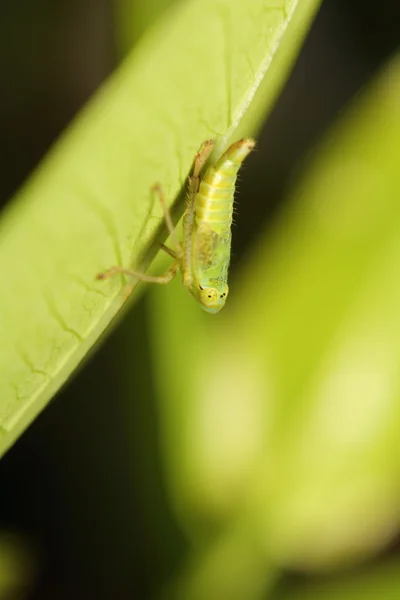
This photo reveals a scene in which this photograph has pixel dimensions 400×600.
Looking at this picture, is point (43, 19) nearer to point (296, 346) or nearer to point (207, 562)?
point (296, 346)

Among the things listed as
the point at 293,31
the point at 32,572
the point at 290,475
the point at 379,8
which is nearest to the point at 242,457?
the point at 290,475

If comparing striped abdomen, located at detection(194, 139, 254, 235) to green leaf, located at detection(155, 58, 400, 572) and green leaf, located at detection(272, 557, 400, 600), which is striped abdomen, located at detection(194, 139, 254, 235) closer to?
green leaf, located at detection(155, 58, 400, 572)

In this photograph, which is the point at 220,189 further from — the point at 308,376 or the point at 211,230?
the point at 308,376

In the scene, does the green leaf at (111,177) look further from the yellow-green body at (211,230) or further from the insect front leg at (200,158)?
the yellow-green body at (211,230)

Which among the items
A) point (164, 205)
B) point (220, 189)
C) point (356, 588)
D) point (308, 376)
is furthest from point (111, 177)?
point (356, 588)

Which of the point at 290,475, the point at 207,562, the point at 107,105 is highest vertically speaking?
the point at 107,105

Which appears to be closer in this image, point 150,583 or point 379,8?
point 150,583
